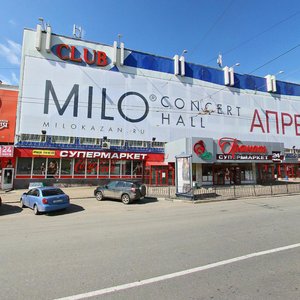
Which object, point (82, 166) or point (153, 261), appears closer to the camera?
point (153, 261)

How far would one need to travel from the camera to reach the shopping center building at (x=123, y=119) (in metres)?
28.0

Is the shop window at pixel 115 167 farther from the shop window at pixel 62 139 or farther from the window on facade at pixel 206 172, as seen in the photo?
the window on facade at pixel 206 172

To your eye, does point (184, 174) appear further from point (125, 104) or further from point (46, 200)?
point (125, 104)

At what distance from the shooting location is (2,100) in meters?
29.3

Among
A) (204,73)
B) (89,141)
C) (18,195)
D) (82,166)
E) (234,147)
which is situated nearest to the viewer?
(18,195)

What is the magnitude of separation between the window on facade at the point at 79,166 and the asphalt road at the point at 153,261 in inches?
795

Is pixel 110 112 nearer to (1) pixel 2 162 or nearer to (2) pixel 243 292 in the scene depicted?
(1) pixel 2 162

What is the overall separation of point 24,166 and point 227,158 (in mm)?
23081

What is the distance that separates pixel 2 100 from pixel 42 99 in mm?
4964

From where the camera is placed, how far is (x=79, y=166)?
2936 cm

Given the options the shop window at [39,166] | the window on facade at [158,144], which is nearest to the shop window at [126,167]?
the window on facade at [158,144]

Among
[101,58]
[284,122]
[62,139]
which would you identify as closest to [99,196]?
[62,139]

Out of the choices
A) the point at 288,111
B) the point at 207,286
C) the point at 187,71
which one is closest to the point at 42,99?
the point at 187,71

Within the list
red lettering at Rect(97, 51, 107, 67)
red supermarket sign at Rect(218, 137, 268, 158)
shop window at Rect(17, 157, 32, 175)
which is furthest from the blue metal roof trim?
shop window at Rect(17, 157, 32, 175)
